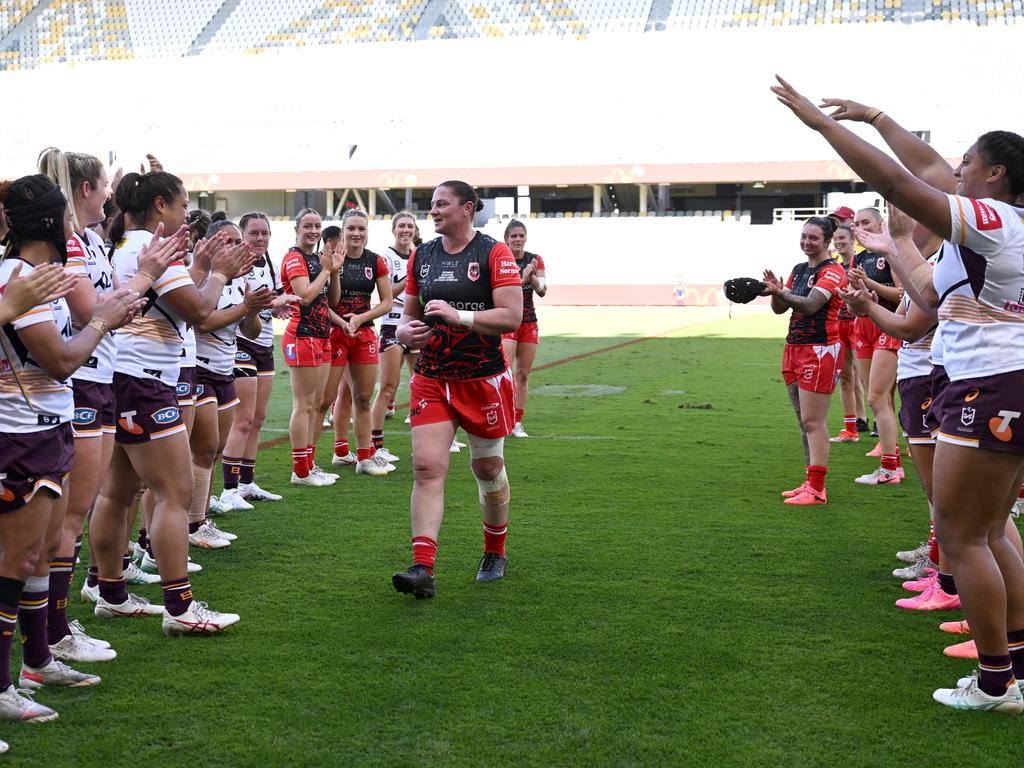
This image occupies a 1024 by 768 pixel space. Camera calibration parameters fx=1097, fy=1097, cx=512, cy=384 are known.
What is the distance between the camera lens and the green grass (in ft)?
12.4

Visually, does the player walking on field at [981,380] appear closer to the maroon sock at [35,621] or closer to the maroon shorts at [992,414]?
the maroon shorts at [992,414]

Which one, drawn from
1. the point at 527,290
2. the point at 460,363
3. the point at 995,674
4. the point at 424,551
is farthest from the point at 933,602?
the point at 527,290

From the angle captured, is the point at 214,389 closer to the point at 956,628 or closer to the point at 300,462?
the point at 300,462

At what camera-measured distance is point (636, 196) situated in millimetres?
43531

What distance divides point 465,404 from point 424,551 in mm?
795

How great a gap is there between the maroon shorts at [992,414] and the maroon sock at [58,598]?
3550mm

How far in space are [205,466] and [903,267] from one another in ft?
13.6

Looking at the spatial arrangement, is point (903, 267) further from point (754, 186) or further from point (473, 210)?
point (754, 186)

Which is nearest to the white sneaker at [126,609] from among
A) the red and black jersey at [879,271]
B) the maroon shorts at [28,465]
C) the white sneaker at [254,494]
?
the maroon shorts at [28,465]

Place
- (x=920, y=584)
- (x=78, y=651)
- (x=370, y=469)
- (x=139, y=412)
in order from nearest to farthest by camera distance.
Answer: (x=78, y=651) < (x=139, y=412) < (x=920, y=584) < (x=370, y=469)

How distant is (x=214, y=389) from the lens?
686cm

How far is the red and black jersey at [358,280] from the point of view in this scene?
9203mm

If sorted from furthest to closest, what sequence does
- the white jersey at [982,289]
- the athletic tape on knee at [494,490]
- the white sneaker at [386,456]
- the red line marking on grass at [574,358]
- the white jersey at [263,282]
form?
the red line marking on grass at [574,358] → the white sneaker at [386,456] → the white jersey at [263,282] → the athletic tape on knee at [494,490] → the white jersey at [982,289]

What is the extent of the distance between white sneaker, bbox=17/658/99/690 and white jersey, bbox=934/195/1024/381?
3.55 metres
